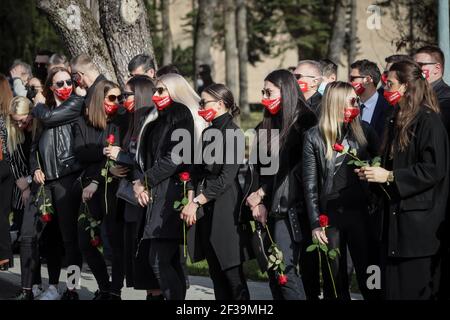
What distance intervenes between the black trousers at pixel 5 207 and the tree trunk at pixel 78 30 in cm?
276

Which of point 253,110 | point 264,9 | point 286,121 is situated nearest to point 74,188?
point 286,121

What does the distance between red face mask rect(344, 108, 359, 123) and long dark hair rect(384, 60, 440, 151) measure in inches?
23.3

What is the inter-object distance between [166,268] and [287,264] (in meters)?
1.10

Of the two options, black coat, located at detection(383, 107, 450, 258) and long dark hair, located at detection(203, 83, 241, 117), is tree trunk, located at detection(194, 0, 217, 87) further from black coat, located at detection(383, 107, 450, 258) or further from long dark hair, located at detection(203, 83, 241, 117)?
black coat, located at detection(383, 107, 450, 258)

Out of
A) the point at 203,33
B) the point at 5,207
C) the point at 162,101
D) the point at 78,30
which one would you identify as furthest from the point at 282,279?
the point at 203,33

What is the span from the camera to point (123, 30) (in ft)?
40.2

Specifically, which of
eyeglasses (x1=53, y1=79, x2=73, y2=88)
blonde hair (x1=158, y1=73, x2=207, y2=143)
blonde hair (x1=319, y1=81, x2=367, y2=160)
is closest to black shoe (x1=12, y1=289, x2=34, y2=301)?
eyeglasses (x1=53, y1=79, x2=73, y2=88)

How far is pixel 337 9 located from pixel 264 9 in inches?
707

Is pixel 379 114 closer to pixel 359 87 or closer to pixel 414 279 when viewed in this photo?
pixel 359 87

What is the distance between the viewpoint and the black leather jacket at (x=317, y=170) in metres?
A: 7.20

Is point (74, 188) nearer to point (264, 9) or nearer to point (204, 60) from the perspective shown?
point (204, 60)

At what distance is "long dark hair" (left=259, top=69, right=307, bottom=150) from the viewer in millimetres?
7375

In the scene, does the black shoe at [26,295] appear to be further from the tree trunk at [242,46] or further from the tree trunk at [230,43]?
the tree trunk at [242,46]

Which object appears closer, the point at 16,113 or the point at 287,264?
the point at 287,264
